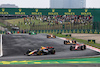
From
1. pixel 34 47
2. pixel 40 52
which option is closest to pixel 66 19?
pixel 34 47

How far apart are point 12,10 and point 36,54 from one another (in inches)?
941

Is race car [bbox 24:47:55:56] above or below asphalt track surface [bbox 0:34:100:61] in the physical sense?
above

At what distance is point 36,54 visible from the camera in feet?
52.0

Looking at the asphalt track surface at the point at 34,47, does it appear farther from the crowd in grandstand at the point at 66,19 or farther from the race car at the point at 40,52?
the crowd in grandstand at the point at 66,19

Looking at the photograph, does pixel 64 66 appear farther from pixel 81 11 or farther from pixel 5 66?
pixel 81 11

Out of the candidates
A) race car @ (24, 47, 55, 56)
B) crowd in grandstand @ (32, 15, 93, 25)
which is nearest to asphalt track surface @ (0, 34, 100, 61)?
race car @ (24, 47, 55, 56)

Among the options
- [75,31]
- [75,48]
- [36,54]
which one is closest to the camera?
[36,54]

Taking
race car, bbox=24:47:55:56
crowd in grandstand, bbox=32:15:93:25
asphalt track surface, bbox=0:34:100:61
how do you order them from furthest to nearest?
crowd in grandstand, bbox=32:15:93:25, race car, bbox=24:47:55:56, asphalt track surface, bbox=0:34:100:61

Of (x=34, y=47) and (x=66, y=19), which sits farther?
(x=66, y=19)

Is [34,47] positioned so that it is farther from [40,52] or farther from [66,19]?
[66,19]

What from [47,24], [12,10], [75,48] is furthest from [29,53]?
[47,24]

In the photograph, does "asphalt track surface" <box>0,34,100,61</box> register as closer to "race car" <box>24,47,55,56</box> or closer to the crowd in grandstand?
"race car" <box>24,47,55,56</box>

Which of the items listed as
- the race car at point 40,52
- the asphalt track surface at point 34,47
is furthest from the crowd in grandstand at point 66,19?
the race car at point 40,52

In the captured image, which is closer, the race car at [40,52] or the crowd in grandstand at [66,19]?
the race car at [40,52]
